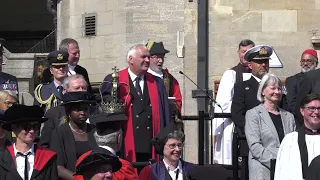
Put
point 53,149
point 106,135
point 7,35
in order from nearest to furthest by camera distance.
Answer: point 106,135, point 53,149, point 7,35

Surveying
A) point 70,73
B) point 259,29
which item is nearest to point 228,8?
point 259,29

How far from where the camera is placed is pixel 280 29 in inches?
772

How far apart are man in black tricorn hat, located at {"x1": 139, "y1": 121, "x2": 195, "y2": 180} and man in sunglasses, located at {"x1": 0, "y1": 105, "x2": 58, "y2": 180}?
1227 millimetres

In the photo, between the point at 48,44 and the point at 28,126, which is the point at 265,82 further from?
the point at 48,44

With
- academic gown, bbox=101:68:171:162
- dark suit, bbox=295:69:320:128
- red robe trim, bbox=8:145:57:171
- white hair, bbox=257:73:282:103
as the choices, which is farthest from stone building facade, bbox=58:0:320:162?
red robe trim, bbox=8:145:57:171

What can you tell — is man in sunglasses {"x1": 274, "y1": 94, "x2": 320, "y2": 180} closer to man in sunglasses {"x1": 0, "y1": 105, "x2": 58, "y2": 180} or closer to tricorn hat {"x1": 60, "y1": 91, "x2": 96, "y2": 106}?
tricorn hat {"x1": 60, "y1": 91, "x2": 96, "y2": 106}

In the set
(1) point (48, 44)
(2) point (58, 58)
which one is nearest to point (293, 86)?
(2) point (58, 58)

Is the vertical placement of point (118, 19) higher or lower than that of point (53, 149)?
higher

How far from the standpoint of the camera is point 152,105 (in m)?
13.6

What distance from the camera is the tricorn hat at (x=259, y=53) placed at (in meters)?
14.0

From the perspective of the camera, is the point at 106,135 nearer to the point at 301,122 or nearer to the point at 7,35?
the point at 301,122

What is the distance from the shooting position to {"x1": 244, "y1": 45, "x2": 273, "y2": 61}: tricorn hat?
551 inches

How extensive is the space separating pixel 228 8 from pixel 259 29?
63cm

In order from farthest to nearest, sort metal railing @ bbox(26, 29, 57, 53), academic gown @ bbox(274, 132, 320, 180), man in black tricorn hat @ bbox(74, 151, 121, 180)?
metal railing @ bbox(26, 29, 57, 53) < academic gown @ bbox(274, 132, 320, 180) < man in black tricorn hat @ bbox(74, 151, 121, 180)
